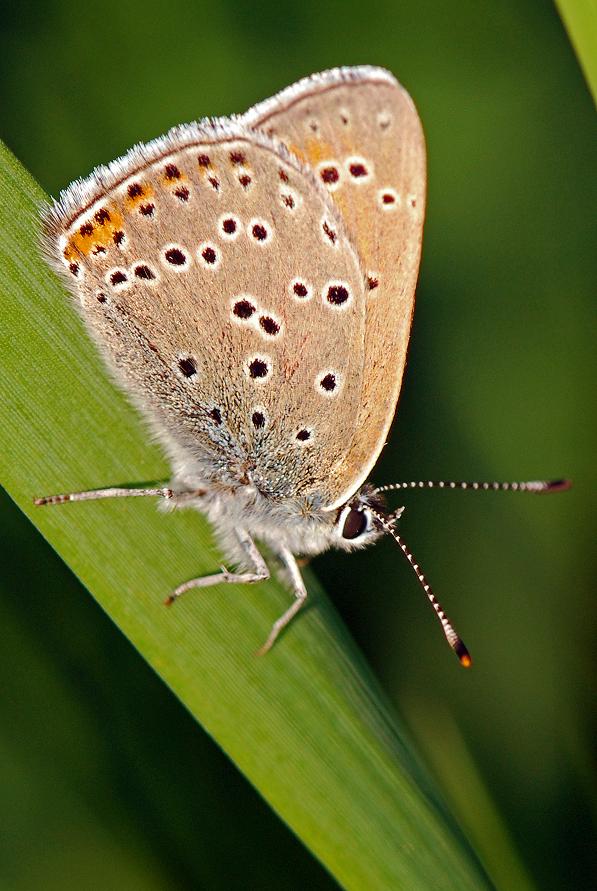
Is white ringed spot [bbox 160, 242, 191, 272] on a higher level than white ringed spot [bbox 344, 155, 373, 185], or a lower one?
higher

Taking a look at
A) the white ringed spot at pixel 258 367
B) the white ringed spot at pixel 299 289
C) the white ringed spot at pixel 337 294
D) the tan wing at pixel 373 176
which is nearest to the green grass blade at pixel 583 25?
the tan wing at pixel 373 176

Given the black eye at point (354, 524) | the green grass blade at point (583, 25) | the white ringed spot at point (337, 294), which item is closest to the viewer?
the green grass blade at point (583, 25)

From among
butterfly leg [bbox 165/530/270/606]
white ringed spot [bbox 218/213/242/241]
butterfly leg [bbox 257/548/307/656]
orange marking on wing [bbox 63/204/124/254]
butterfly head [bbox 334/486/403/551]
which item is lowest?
butterfly head [bbox 334/486/403/551]

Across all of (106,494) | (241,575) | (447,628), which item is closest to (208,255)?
(106,494)

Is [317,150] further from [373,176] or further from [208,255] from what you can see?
[208,255]

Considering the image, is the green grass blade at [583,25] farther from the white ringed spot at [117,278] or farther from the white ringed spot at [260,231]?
the white ringed spot at [117,278]

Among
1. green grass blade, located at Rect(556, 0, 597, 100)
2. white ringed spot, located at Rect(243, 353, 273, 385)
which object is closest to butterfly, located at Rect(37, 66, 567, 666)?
white ringed spot, located at Rect(243, 353, 273, 385)

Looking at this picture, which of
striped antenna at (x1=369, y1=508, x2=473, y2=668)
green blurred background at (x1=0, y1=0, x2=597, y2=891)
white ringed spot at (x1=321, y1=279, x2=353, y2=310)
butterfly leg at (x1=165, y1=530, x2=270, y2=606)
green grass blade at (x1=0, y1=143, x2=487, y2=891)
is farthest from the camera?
green blurred background at (x1=0, y1=0, x2=597, y2=891)

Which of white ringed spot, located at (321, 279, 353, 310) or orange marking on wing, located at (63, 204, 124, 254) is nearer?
orange marking on wing, located at (63, 204, 124, 254)

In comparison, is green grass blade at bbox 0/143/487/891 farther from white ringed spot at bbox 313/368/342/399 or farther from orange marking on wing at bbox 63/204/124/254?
white ringed spot at bbox 313/368/342/399

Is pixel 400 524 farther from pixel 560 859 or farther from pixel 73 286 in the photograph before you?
pixel 73 286
